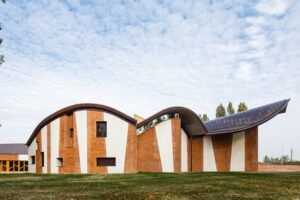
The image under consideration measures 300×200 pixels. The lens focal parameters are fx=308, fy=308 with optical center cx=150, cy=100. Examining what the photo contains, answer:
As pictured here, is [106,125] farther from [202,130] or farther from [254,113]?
[254,113]

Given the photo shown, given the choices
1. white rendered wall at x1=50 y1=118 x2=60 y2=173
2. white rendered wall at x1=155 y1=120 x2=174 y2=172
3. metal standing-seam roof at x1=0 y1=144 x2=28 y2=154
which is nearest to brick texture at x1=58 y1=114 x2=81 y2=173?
white rendered wall at x1=50 y1=118 x2=60 y2=173

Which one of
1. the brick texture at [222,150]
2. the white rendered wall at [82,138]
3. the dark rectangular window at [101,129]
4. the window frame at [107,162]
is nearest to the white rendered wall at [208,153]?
the brick texture at [222,150]

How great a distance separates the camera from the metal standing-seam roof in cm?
5194

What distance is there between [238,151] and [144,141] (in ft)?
36.8

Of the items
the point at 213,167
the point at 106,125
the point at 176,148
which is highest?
the point at 106,125

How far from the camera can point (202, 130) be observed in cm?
3628

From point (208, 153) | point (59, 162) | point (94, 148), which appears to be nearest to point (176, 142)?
point (208, 153)

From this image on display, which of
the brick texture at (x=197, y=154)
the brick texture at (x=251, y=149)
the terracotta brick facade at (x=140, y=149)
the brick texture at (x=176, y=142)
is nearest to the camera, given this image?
the terracotta brick facade at (x=140, y=149)

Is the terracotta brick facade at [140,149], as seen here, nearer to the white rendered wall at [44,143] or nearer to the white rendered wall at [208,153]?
the white rendered wall at [208,153]

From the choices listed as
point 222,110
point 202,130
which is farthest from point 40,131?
point 222,110

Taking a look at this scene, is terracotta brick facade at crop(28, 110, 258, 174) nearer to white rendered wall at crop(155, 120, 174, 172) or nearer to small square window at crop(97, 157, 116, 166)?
white rendered wall at crop(155, 120, 174, 172)

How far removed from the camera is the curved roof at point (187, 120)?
115 ft

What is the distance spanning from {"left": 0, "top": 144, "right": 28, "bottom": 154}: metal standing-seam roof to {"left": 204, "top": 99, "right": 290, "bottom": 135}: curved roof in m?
33.5

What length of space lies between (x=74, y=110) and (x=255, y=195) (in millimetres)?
24693
